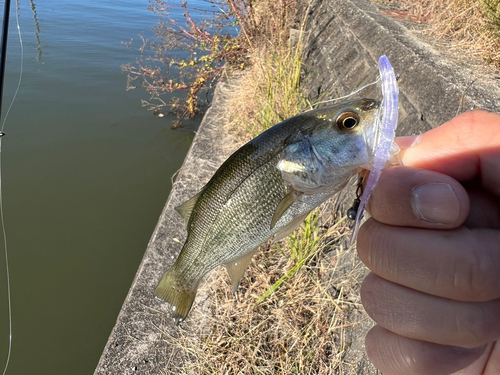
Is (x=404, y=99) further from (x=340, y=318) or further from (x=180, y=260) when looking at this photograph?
(x=180, y=260)

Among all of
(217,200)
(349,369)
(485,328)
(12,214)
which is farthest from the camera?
(12,214)

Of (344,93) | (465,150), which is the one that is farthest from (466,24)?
(465,150)

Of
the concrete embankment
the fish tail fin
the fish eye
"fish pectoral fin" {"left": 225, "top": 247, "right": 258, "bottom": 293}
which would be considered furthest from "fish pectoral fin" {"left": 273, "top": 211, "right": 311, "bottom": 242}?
the concrete embankment

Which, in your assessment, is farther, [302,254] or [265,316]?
[302,254]

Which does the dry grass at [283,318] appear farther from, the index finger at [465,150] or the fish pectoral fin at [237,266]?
the index finger at [465,150]

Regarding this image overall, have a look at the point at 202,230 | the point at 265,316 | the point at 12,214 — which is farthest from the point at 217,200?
the point at 12,214

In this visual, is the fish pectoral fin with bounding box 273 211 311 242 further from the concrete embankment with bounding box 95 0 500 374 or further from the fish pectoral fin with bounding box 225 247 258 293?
the concrete embankment with bounding box 95 0 500 374

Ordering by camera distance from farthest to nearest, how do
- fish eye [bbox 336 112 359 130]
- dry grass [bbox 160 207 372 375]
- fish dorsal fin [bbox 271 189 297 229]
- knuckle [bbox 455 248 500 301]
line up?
dry grass [bbox 160 207 372 375], fish dorsal fin [bbox 271 189 297 229], fish eye [bbox 336 112 359 130], knuckle [bbox 455 248 500 301]
